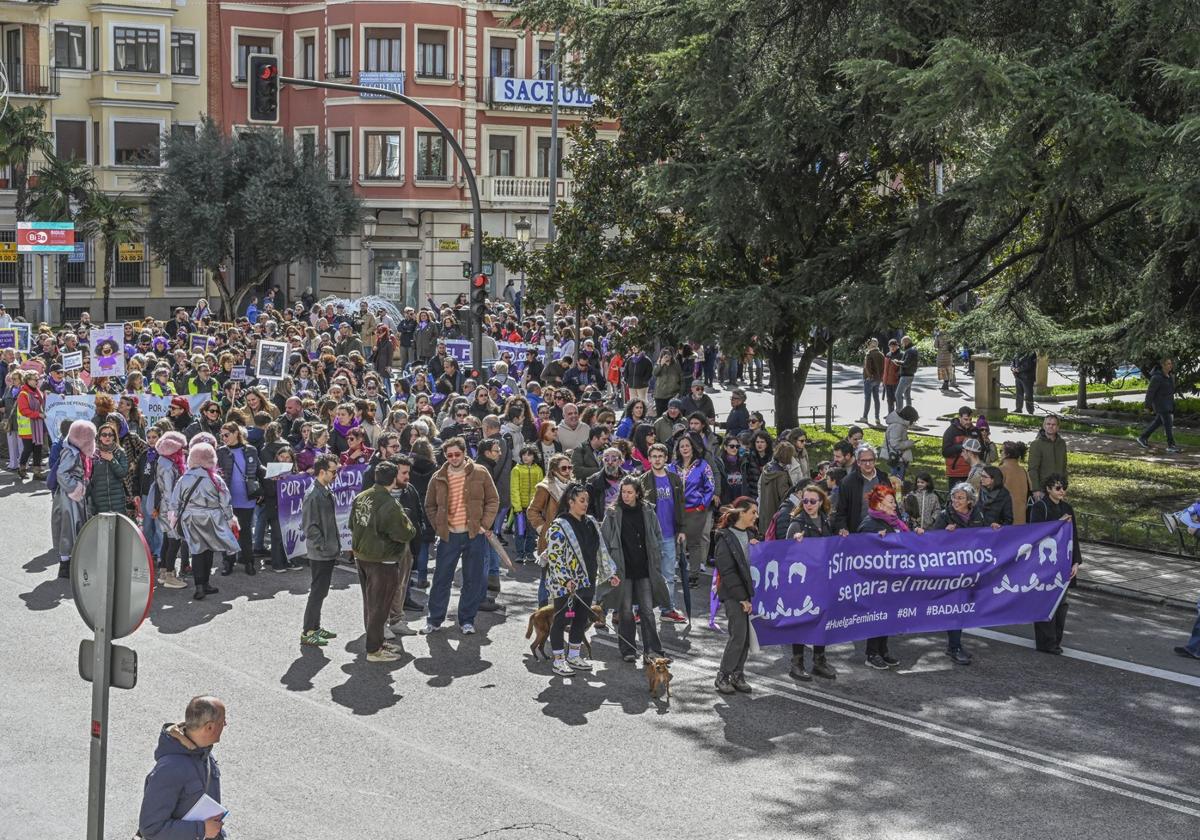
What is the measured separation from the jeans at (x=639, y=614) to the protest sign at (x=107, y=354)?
15.2 meters

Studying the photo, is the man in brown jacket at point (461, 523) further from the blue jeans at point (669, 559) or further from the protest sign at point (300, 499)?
the protest sign at point (300, 499)

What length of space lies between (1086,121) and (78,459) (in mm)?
10805

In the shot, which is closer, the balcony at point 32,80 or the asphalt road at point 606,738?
the asphalt road at point 606,738

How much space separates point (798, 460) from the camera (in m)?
17.6

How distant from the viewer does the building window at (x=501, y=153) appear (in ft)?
175

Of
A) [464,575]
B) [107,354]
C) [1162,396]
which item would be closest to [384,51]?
[107,354]

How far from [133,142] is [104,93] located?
179 cm

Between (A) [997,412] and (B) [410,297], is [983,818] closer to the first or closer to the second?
(A) [997,412]

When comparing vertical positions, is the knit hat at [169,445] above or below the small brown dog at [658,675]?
above

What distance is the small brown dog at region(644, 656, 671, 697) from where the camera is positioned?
1275 cm

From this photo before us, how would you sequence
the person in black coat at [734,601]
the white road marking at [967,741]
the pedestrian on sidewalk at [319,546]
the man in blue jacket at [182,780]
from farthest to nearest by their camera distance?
the pedestrian on sidewalk at [319,546]
the person in black coat at [734,601]
the white road marking at [967,741]
the man in blue jacket at [182,780]

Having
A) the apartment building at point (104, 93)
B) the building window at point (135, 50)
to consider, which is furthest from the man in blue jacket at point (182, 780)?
the building window at point (135, 50)

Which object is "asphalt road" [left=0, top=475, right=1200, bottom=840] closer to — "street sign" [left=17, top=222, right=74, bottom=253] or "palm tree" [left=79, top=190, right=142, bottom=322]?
"street sign" [left=17, top=222, right=74, bottom=253]

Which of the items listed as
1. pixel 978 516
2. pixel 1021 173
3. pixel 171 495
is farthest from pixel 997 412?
pixel 171 495
